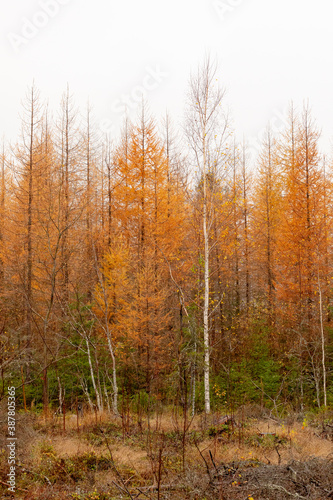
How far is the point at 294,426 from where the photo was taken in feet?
21.3

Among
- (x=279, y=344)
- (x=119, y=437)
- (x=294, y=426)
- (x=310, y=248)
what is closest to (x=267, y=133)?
(x=310, y=248)

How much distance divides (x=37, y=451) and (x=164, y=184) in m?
11.6

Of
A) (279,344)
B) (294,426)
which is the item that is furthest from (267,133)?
(294,426)

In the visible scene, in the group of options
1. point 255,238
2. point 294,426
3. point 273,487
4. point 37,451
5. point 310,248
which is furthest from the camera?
point 255,238

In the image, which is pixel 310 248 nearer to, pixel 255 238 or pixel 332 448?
pixel 255 238

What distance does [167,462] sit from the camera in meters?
4.84

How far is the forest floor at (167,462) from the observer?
360 cm

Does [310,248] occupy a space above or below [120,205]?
below

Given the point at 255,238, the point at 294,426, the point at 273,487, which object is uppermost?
the point at 255,238

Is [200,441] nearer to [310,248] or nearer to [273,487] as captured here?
[273,487]

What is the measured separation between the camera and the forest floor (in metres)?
3.60

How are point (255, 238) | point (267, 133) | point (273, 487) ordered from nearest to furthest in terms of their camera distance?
point (273, 487) < point (255, 238) < point (267, 133)

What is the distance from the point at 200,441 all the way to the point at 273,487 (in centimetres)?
271

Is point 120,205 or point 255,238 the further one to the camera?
point 255,238
